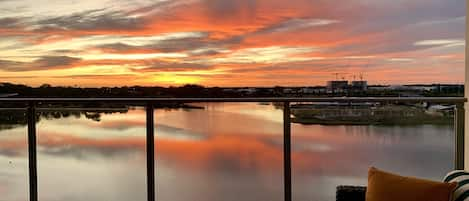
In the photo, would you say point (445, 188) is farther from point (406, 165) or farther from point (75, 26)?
point (75, 26)

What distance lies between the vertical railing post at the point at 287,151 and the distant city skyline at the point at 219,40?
29.6 inches

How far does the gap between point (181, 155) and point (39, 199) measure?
4.05ft

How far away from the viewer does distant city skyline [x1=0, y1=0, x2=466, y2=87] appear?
14.1 feet

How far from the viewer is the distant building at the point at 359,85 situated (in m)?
3.72

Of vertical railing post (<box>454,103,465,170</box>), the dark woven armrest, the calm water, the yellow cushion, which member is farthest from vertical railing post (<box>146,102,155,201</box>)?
vertical railing post (<box>454,103,465,170</box>)

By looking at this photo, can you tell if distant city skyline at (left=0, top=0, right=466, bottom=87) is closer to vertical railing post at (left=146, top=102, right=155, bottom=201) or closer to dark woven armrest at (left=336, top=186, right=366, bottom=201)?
vertical railing post at (left=146, top=102, right=155, bottom=201)

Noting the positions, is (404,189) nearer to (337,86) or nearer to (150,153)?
(337,86)

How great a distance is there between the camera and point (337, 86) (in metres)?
3.74

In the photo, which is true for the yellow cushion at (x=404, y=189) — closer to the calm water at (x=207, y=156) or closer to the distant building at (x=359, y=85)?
the calm water at (x=207, y=156)

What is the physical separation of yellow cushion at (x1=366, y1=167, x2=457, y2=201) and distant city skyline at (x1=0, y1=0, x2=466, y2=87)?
6.42 feet

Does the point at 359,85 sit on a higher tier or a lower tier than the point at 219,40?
lower

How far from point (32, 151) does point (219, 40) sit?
2251 millimetres

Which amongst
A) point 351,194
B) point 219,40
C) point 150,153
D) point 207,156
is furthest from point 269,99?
point 219,40

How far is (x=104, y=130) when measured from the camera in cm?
358
